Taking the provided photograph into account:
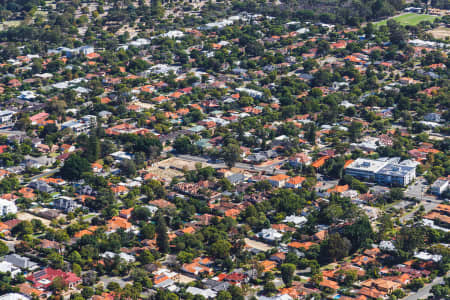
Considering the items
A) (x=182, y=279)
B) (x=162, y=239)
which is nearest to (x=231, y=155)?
(x=162, y=239)

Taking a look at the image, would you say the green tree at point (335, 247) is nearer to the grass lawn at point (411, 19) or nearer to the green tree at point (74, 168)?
the green tree at point (74, 168)

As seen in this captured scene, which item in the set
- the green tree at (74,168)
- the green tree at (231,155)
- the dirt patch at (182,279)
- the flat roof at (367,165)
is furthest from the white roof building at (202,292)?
the flat roof at (367,165)

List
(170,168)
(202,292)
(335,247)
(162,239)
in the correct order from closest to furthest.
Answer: (202,292)
(335,247)
(162,239)
(170,168)

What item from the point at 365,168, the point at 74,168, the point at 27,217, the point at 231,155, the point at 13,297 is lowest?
the point at 27,217

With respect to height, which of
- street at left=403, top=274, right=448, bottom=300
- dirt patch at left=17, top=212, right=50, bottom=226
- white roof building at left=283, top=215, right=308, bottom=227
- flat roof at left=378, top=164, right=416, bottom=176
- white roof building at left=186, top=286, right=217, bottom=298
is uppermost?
flat roof at left=378, top=164, right=416, bottom=176

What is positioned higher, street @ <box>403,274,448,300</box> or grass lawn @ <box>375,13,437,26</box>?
grass lawn @ <box>375,13,437,26</box>

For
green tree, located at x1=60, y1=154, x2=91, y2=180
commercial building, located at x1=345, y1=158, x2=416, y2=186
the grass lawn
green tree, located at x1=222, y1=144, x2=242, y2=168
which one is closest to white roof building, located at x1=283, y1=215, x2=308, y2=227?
commercial building, located at x1=345, y1=158, x2=416, y2=186

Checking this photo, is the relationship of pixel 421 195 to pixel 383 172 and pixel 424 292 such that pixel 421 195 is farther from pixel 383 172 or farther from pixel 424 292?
pixel 424 292

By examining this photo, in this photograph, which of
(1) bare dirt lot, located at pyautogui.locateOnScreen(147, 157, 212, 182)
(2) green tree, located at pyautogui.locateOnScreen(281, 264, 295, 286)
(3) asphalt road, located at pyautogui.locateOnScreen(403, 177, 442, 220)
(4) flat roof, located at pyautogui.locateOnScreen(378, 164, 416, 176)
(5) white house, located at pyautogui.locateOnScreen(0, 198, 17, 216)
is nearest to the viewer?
(2) green tree, located at pyautogui.locateOnScreen(281, 264, 295, 286)

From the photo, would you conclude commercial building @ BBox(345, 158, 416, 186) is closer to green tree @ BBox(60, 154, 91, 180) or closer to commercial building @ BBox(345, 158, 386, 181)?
commercial building @ BBox(345, 158, 386, 181)
